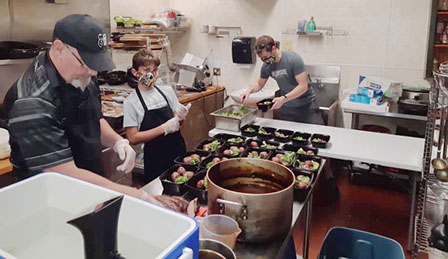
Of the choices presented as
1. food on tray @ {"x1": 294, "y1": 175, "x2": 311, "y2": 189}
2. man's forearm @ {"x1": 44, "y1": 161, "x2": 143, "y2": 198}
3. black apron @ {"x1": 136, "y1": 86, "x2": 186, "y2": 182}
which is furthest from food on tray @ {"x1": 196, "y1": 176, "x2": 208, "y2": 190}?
black apron @ {"x1": 136, "y1": 86, "x2": 186, "y2": 182}

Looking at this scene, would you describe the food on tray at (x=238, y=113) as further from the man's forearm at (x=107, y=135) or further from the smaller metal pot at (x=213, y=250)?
the smaller metal pot at (x=213, y=250)

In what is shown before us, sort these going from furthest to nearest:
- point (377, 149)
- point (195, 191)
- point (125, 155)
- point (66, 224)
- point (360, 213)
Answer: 1. point (360, 213)
2. point (377, 149)
3. point (125, 155)
4. point (195, 191)
5. point (66, 224)

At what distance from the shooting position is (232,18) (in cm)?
496

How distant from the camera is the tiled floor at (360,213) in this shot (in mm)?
3090

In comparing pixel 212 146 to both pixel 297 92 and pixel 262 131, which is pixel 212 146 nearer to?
pixel 262 131

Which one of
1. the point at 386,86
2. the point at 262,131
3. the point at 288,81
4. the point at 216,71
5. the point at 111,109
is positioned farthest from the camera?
the point at 216,71

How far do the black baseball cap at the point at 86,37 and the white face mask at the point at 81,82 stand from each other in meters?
0.12

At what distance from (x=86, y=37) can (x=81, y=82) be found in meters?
0.23

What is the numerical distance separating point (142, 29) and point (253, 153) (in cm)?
265

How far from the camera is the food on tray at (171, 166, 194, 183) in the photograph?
180cm

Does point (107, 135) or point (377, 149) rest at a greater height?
point (107, 135)

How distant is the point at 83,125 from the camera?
1815 millimetres

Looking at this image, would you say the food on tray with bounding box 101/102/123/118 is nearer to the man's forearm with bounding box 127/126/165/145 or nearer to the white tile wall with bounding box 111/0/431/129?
the man's forearm with bounding box 127/126/165/145

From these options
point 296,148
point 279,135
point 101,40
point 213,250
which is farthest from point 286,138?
point 213,250
